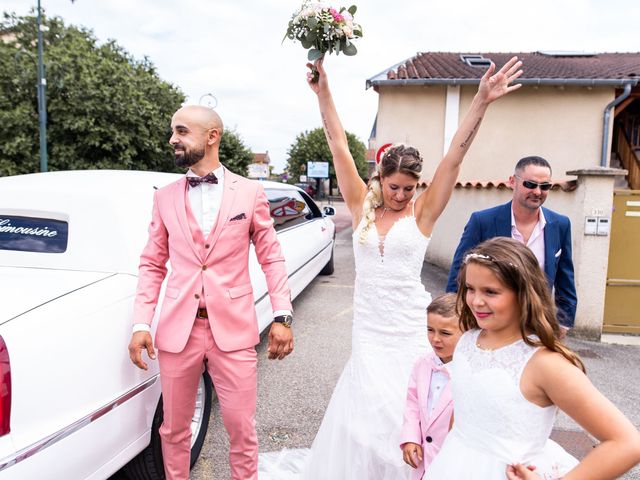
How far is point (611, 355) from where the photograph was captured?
489 centimetres

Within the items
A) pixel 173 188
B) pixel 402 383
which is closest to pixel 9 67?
pixel 173 188

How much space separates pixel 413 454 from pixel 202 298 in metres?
1.11

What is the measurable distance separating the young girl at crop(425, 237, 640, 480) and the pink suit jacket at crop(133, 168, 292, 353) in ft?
3.56

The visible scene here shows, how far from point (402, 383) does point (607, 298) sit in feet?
14.6

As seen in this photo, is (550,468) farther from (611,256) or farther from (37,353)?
(611,256)

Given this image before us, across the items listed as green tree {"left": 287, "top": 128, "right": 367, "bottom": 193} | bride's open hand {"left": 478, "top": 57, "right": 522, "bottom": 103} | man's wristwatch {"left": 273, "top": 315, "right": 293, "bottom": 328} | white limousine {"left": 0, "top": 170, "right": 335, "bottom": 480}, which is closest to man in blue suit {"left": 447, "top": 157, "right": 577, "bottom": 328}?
bride's open hand {"left": 478, "top": 57, "right": 522, "bottom": 103}

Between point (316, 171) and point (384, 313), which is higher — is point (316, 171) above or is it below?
above

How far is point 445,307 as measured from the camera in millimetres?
1908

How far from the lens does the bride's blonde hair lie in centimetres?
216

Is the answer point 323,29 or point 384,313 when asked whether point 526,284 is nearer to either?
point 384,313

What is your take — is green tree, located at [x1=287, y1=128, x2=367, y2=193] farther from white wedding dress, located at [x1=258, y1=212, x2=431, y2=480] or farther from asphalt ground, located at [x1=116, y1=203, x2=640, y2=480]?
white wedding dress, located at [x1=258, y1=212, x2=431, y2=480]

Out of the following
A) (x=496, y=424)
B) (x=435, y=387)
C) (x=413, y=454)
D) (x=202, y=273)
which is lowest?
(x=413, y=454)

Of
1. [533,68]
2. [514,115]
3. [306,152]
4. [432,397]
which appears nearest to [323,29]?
[432,397]

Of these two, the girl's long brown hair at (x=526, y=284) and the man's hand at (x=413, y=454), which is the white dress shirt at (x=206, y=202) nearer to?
the man's hand at (x=413, y=454)
